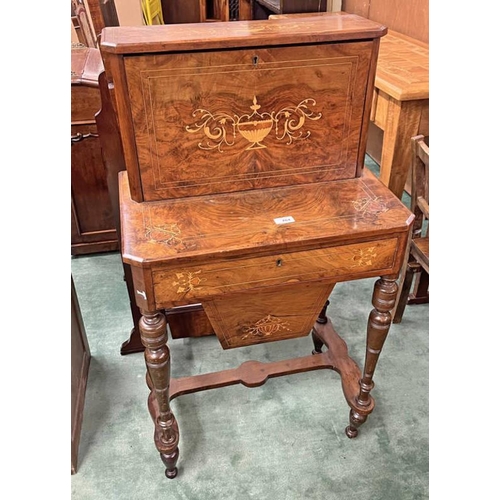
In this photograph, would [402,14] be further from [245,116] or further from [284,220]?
[284,220]

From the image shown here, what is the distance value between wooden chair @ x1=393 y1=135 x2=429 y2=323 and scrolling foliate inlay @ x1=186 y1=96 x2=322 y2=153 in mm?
593

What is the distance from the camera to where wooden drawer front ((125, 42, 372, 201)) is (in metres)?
1.23

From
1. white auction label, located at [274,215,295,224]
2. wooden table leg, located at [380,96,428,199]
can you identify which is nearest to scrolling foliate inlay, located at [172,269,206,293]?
white auction label, located at [274,215,295,224]

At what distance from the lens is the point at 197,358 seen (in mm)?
2096

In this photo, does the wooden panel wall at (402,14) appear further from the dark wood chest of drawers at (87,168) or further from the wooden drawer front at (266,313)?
the wooden drawer front at (266,313)

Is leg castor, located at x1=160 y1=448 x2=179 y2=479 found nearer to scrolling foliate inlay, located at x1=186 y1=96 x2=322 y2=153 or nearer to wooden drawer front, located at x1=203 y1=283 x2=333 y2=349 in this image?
wooden drawer front, located at x1=203 y1=283 x2=333 y2=349

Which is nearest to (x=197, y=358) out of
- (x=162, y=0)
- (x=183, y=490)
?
(x=183, y=490)

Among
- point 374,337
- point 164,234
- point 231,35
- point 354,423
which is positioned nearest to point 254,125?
point 231,35

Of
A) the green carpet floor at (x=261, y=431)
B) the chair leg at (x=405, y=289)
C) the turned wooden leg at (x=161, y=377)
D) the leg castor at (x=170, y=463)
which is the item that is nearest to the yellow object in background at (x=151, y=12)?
the green carpet floor at (x=261, y=431)

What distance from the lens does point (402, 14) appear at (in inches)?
118

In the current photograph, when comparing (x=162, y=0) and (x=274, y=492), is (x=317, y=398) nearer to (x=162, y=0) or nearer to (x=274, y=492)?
(x=274, y=492)

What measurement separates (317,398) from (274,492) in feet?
1.39

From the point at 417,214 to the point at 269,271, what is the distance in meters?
0.96

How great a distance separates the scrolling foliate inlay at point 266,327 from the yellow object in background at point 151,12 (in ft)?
9.96
